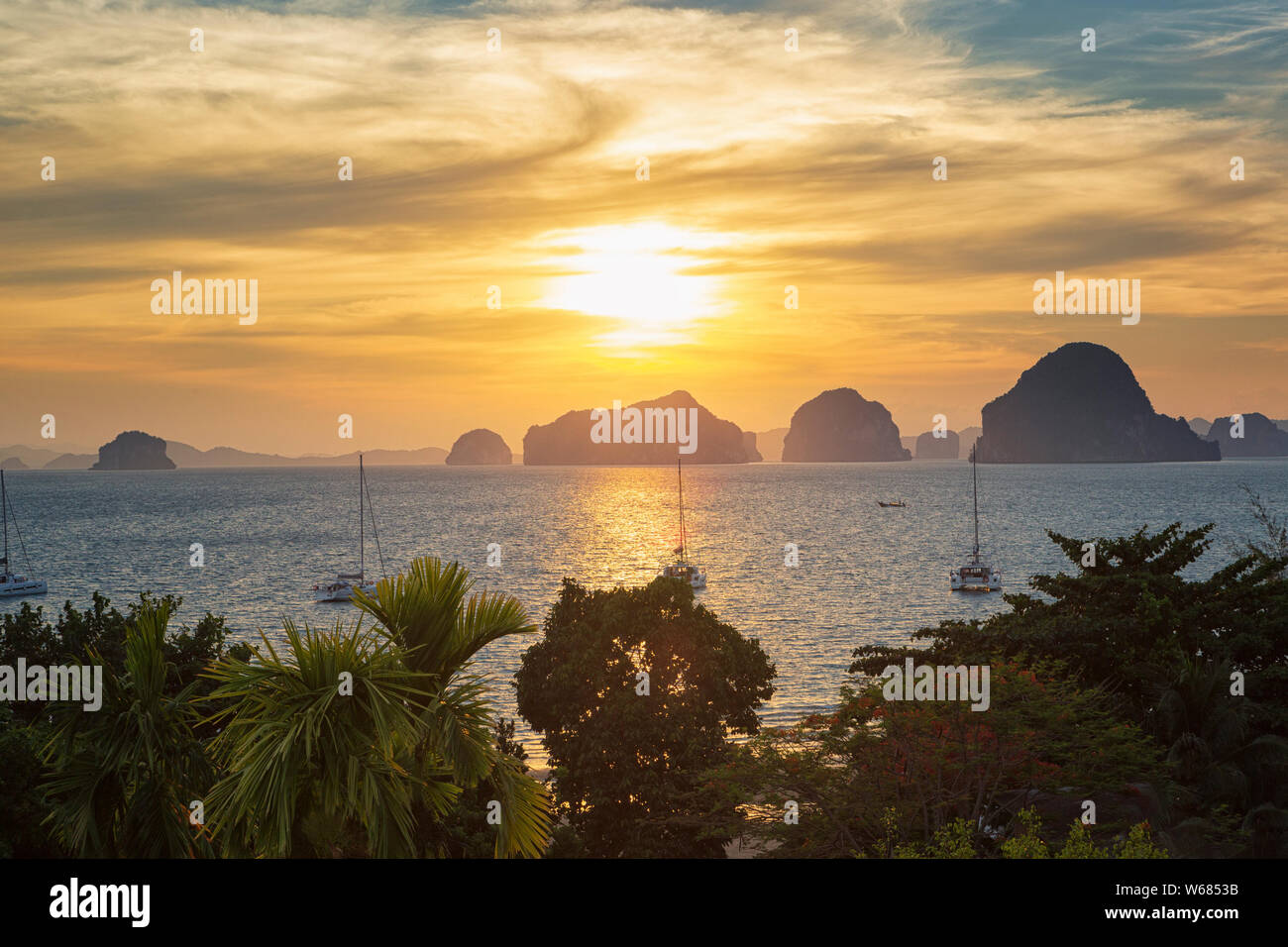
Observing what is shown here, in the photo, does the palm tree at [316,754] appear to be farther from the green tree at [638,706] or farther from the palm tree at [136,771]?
the green tree at [638,706]

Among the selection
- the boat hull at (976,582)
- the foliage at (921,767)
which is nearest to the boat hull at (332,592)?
the boat hull at (976,582)

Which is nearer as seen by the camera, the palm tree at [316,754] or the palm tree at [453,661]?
the palm tree at [316,754]

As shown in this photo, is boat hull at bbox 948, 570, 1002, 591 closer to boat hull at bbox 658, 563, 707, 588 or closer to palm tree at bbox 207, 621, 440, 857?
boat hull at bbox 658, 563, 707, 588

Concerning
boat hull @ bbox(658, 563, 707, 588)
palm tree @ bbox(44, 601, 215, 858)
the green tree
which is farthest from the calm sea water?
palm tree @ bbox(44, 601, 215, 858)

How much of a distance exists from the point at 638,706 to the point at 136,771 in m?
20.2

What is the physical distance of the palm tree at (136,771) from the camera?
10.6 meters

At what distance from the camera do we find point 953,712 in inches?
830

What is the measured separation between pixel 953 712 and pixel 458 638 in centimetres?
1355

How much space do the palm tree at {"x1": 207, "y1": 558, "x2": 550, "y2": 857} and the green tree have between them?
16.9m

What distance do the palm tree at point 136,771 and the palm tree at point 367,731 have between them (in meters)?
0.64

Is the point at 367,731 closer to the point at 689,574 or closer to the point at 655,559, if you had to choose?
the point at 689,574

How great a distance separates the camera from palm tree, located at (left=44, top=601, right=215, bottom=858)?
10.6 metres
